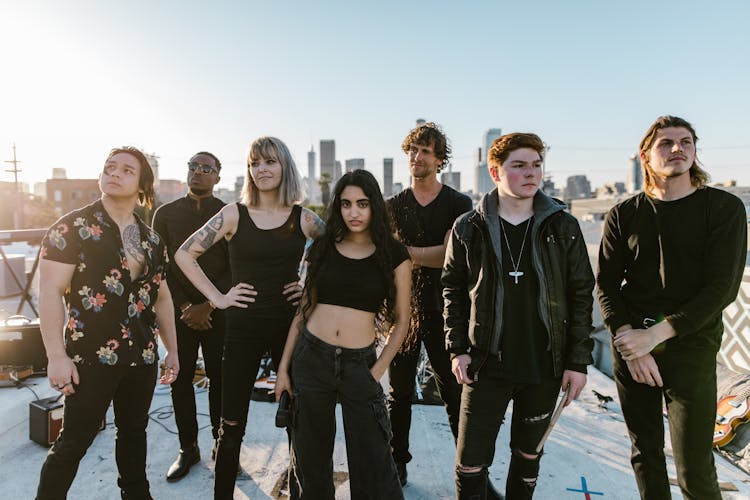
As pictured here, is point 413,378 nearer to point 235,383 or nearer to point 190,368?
point 235,383

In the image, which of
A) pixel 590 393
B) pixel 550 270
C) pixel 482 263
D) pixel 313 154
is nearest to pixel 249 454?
pixel 482 263

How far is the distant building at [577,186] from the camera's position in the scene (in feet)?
363

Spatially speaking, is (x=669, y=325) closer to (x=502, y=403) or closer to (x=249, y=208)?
(x=502, y=403)

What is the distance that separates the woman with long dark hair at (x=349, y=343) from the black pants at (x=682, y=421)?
1.31 m

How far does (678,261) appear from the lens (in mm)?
2102

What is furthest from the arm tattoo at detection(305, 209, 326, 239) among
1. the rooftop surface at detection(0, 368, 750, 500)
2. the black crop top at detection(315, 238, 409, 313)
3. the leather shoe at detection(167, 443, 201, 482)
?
the leather shoe at detection(167, 443, 201, 482)

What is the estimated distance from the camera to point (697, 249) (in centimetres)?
207

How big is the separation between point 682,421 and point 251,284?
91.3 inches

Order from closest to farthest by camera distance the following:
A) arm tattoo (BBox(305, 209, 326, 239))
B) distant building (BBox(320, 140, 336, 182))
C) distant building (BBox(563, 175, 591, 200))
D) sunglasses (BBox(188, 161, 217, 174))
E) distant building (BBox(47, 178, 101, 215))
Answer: arm tattoo (BBox(305, 209, 326, 239)) → sunglasses (BBox(188, 161, 217, 174)) → distant building (BBox(47, 178, 101, 215)) → distant building (BBox(563, 175, 591, 200)) → distant building (BBox(320, 140, 336, 182))

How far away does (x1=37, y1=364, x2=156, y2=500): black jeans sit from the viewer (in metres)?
2.01

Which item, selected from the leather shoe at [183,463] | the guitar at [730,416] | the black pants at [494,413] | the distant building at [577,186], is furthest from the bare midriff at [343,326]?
the distant building at [577,186]

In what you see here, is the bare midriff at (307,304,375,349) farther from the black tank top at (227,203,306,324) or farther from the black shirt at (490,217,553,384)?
the black shirt at (490,217,553,384)

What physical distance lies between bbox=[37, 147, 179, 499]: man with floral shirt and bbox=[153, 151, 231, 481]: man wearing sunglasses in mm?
609

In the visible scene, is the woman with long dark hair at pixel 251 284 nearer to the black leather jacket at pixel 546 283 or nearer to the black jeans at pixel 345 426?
the black jeans at pixel 345 426
